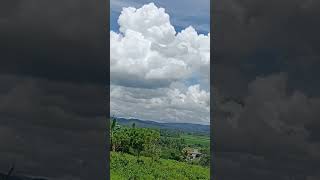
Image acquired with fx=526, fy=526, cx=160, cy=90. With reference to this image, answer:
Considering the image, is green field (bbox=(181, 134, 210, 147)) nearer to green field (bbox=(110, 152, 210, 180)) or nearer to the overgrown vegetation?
the overgrown vegetation

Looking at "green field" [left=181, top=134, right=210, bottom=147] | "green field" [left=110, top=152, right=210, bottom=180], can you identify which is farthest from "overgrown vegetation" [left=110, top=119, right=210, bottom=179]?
"green field" [left=181, top=134, right=210, bottom=147]

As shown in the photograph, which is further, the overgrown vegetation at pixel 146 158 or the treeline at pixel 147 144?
the treeline at pixel 147 144

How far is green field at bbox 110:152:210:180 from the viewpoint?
19.9 meters

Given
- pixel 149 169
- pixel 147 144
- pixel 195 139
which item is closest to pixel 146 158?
pixel 149 169

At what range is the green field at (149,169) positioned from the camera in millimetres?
19922

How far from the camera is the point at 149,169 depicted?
68.4 ft

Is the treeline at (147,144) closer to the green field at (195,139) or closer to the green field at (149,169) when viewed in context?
the green field at (149,169)

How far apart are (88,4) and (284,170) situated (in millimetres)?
4880

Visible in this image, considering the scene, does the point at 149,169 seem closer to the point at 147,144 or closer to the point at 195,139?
the point at 147,144

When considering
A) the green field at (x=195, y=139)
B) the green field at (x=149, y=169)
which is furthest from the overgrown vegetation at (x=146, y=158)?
the green field at (x=195, y=139)

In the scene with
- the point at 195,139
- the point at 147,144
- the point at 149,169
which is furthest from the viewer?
the point at 195,139

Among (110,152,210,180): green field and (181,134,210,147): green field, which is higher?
(181,134,210,147): green field

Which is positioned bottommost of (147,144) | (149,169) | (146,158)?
(149,169)

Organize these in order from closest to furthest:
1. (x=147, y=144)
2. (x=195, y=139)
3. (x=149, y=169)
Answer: (x=149, y=169) → (x=147, y=144) → (x=195, y=139)
